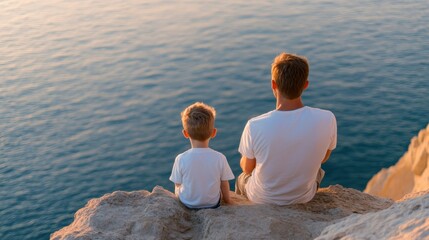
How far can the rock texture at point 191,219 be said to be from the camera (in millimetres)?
4574

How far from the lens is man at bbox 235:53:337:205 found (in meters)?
4.71

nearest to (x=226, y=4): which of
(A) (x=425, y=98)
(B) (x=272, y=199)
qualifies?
(A) (x=425, y=98)

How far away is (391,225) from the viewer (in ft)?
12.3

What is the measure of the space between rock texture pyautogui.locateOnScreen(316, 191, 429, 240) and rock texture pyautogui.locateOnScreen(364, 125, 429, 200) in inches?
84.2

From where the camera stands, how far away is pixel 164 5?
62.9 ft

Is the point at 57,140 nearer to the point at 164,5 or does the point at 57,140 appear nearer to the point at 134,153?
the point at 134,153

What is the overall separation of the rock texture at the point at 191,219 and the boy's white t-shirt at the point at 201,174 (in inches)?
4.5

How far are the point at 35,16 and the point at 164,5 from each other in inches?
170

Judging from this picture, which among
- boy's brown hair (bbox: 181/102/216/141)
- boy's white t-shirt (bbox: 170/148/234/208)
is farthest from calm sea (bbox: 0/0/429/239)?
boy's brown hair (bbox: 181/102/216/141)

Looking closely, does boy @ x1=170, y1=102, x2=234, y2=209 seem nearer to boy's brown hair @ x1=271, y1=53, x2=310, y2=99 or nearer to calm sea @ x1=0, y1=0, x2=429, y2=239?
boy's brown hair @ x1=271, y1=53, x2=310, y2=99

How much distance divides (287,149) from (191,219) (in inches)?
41.8

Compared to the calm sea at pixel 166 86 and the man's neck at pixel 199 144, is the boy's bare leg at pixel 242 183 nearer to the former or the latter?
the man's neck at pixel 199 144

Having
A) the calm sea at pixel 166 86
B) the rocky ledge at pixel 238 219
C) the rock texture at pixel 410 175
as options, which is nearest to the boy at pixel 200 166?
the rocky ledge at pixel 238 219

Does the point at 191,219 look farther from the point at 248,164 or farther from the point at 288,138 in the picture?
the point at 288,138
